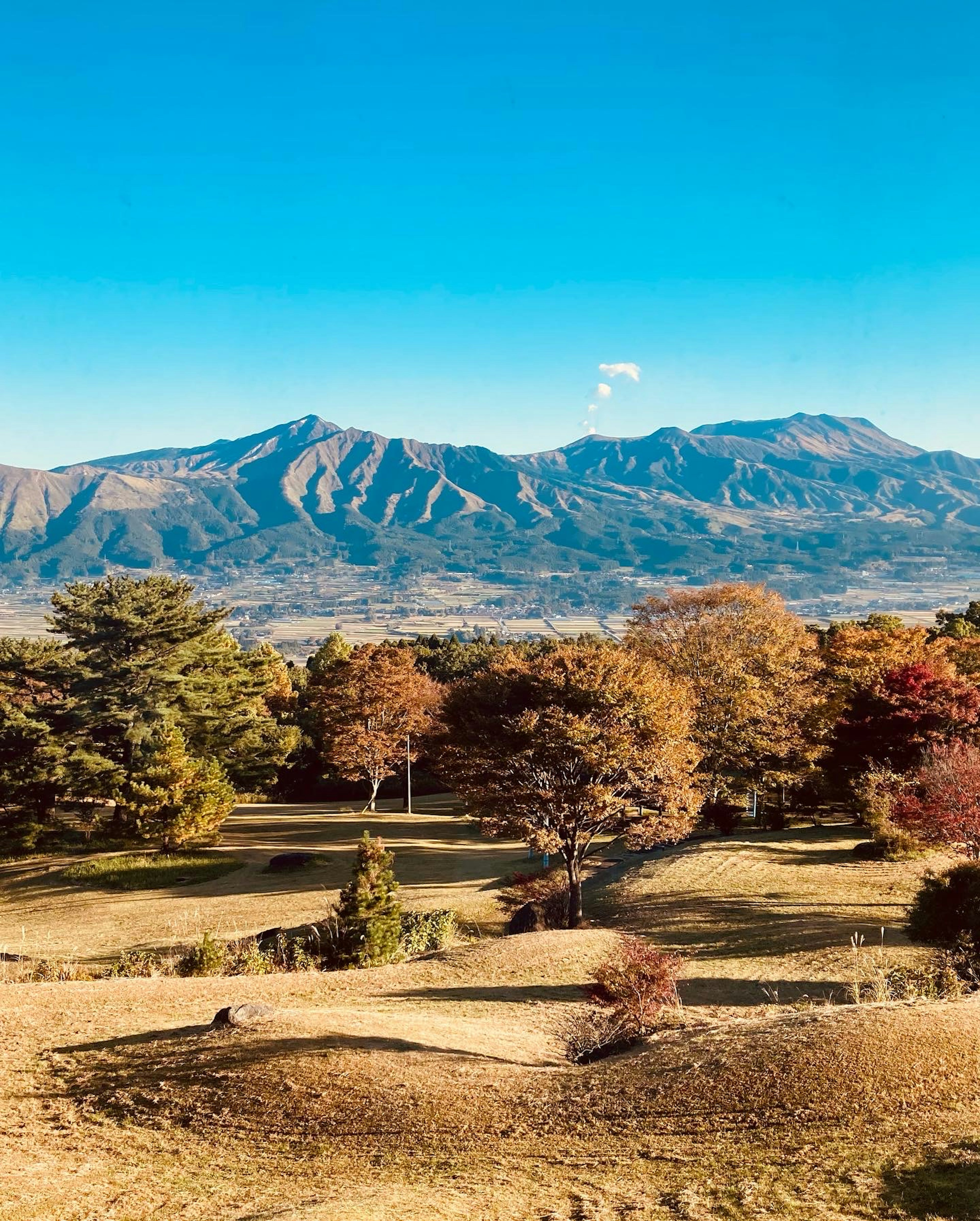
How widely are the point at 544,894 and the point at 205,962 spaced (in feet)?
40.7

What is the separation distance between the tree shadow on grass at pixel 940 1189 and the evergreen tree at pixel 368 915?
13.5m

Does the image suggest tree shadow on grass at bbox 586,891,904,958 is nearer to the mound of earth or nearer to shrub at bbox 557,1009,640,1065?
shrub at bbox 557,1009,640,1065

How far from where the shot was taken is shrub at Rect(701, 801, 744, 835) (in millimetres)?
35156

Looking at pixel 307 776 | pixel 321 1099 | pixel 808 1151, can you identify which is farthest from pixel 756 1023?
pixel 307 776

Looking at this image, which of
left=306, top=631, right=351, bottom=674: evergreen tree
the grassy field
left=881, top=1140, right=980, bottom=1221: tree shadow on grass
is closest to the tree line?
the grassy field

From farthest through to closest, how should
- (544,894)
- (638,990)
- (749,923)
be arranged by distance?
(544,894)
(749,923)
(638,990)

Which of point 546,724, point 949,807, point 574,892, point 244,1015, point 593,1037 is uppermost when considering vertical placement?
point 546,724

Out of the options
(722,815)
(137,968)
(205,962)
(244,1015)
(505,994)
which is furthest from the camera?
(722,815)

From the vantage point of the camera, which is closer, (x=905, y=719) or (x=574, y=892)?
(x=574, y=892)

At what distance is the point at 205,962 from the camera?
61.1 feet

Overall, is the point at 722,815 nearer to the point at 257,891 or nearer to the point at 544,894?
the point at 544,894

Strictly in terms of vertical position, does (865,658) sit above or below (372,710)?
above

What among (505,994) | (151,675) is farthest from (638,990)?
(151,675)

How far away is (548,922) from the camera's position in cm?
2423
